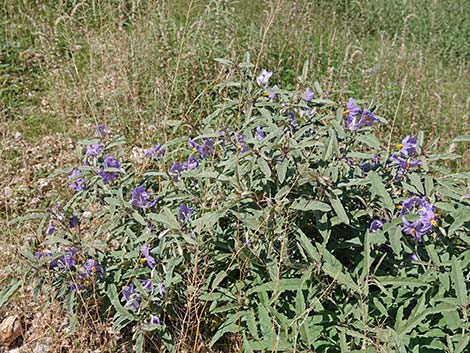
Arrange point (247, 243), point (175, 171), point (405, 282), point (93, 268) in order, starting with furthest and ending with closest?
point (175, 171) → point (93, 268) → point (247, 243) → point (405, 282)

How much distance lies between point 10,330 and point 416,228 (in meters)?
1.55

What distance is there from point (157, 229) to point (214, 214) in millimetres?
281

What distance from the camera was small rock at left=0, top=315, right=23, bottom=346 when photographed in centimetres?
229

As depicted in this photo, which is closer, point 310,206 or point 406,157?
point 310,206

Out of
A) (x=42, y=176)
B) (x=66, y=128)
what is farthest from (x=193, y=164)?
(x=66, y=128)

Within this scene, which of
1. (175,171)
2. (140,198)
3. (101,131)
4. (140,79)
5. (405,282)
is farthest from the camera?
(140,79)

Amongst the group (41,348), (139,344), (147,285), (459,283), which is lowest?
(41,348)

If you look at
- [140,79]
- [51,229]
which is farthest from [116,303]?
[140,79]

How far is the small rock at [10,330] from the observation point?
2.29 metres

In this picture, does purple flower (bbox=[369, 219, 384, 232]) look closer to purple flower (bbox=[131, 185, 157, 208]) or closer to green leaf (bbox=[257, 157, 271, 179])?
green leaf (bbox=[257, 157, 271, 179])

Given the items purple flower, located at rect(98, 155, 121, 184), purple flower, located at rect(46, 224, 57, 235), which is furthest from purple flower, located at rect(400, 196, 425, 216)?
purple flower, located at rect(46, 224, 57, 235)

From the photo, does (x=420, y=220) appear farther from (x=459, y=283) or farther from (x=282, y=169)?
(x=282, y=169)

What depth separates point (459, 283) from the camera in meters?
1.77

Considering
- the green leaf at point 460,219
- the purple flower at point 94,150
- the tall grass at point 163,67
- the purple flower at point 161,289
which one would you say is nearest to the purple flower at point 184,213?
the purple flower at point 161,289
